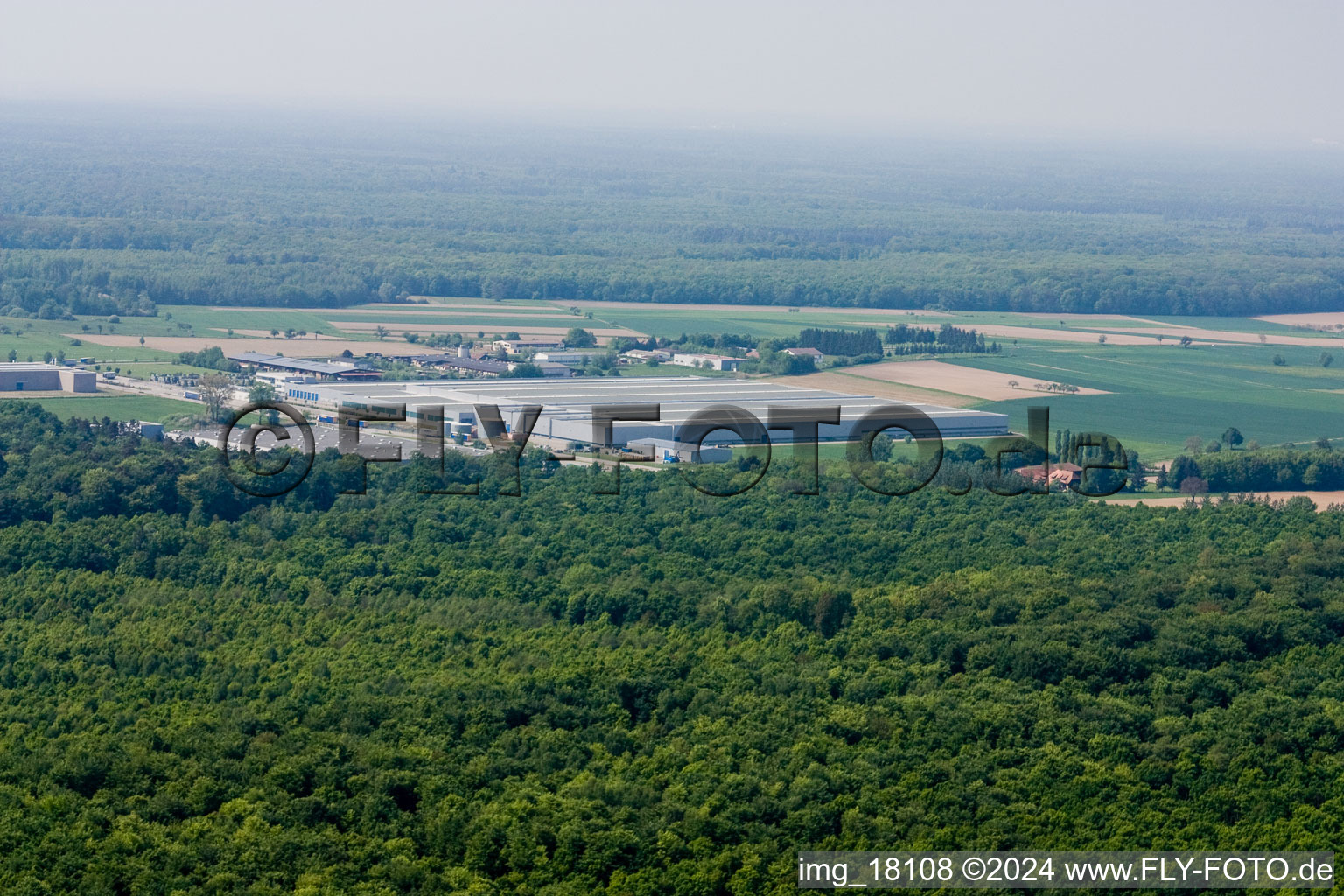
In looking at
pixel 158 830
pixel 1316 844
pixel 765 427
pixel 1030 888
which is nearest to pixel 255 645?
pixel 158 830

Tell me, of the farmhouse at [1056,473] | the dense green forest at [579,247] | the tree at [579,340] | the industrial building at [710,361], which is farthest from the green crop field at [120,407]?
the dense green forest at [579,247]

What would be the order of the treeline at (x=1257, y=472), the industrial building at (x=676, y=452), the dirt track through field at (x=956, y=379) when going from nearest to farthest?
the industrial building at (x=676, y=452) < the treeline at (x=1257, y=472) < the dirt track through field at (x=956, y=379)

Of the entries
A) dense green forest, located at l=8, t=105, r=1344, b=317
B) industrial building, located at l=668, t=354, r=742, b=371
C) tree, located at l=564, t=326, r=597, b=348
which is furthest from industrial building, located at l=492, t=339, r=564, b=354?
dense green forest, located at l=8, t=105, r=1344, b=317

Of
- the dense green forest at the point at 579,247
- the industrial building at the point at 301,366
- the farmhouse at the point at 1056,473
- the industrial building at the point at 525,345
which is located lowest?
the farmhouse at the point at 1056,473

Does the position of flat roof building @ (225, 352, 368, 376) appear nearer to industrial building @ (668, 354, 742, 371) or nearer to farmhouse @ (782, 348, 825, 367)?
industrial building @ (668, 354, 742, 371)

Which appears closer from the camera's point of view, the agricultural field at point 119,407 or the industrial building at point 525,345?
the agricultural field at point 119,407

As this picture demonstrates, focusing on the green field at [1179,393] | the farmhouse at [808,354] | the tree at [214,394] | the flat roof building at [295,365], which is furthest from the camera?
the farmhouse at [808,354]

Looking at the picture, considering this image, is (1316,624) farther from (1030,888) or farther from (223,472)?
(223,472)

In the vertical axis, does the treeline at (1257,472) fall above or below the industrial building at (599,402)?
below

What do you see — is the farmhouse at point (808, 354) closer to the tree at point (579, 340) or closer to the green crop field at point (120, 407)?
the tree at point (579, 340)
